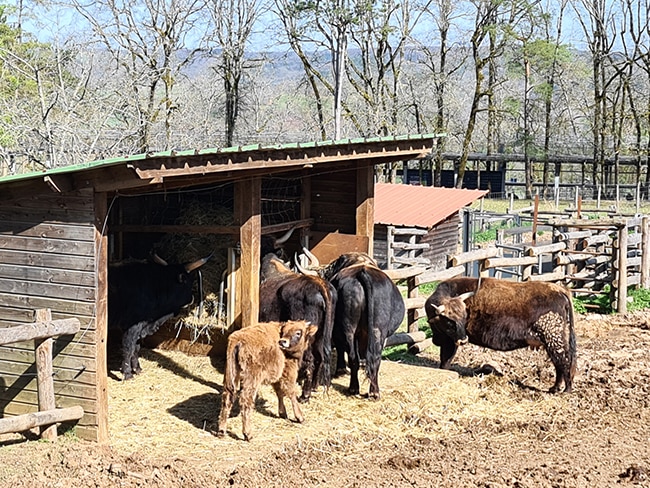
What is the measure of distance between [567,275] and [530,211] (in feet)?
55.7

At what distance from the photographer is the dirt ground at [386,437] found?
21.4 ft

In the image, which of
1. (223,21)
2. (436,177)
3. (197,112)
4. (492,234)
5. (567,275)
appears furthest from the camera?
(436,177)

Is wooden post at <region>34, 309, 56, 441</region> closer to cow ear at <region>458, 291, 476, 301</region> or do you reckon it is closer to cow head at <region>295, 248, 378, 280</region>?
cow head at <region>295, 248, 378, 280</region>

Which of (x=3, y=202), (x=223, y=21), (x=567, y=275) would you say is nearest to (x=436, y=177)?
(x=223, y=21)

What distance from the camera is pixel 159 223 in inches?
433

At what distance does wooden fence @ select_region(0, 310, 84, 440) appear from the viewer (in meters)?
6.79

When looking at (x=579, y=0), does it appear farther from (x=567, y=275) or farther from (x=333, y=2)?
(x=567, y=275)

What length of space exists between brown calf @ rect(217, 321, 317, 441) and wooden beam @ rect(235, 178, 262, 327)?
106 centimetres

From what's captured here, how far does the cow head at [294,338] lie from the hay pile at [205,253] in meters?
2.46

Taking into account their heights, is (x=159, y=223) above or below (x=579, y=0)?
below

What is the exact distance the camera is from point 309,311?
872 cm

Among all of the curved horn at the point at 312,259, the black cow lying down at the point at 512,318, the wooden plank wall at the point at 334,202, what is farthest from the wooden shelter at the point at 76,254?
the wooden plank wall at the point at 334,202

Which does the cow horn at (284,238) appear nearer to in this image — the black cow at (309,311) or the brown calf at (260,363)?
the black cow at (309,311)

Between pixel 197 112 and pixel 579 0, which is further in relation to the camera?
pixel 579 0
